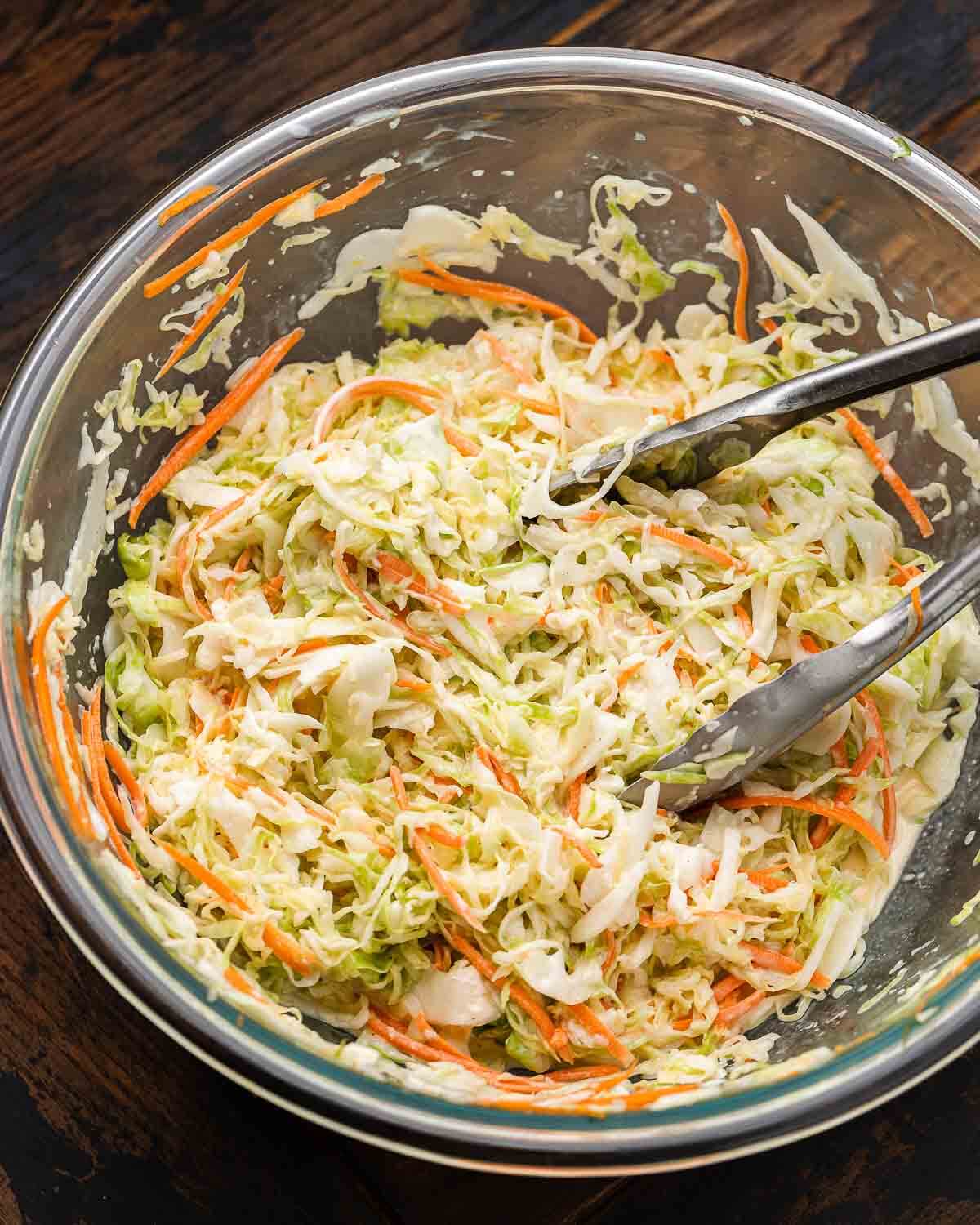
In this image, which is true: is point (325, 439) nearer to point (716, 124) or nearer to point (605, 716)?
point (605, 716)

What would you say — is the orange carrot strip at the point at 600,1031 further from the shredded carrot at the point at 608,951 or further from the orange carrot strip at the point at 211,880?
the orange carrot strip at the point at 211,880

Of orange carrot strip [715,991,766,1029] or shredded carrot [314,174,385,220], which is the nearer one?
orange carrot strip [715,991,766,1029]

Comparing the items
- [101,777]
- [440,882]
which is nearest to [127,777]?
[101,777]

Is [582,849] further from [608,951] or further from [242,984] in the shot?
[242,984]

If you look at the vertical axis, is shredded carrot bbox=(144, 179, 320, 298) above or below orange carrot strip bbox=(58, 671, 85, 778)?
above

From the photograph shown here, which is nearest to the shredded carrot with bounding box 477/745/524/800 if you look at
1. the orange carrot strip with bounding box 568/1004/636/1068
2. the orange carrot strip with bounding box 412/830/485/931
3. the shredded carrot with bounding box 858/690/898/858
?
the orange carrot strip with bounding box 412/830/485/931

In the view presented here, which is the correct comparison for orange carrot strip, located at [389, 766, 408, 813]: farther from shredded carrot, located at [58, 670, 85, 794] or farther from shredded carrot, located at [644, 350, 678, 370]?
shredded carrot, located at [644, 350, 678, 370]

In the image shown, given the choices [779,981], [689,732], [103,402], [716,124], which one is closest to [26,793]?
[103,402]
